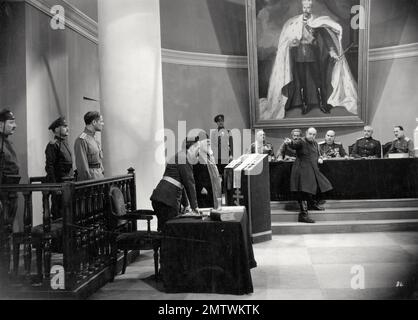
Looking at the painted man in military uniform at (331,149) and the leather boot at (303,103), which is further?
the leather boot at (303,103)

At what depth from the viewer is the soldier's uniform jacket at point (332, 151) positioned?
32.5 feet

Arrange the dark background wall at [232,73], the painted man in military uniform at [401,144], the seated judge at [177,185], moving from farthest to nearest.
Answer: the dark background wall at [232,73] → the painted man in military uniform at [401,144] → the seated judge at [177,185]

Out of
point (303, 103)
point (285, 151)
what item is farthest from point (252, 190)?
point (303, 103)

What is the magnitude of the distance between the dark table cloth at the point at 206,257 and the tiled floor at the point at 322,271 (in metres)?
0.10

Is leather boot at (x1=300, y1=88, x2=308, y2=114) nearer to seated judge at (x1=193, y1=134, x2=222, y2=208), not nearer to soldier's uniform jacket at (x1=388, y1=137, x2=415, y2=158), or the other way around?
soldier's uniform jacket at (x1=388, y1=137, x2=415, y2=158)

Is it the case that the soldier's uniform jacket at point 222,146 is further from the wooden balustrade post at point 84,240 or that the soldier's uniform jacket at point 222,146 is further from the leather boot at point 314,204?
the wooden balustrade post at point 84,240

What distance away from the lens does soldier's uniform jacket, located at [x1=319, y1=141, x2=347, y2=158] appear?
9.91m

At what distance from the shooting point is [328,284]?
4.98 meters

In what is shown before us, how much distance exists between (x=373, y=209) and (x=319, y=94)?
4.58 m

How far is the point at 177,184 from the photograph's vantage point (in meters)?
5.18

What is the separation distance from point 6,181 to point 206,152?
12.8 ft

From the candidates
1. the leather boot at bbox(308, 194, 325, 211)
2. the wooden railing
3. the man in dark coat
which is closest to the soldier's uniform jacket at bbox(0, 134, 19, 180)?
the wooden railing

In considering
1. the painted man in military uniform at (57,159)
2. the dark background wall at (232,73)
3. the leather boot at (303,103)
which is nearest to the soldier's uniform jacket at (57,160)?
the painted man in military uniform at (57,159)
